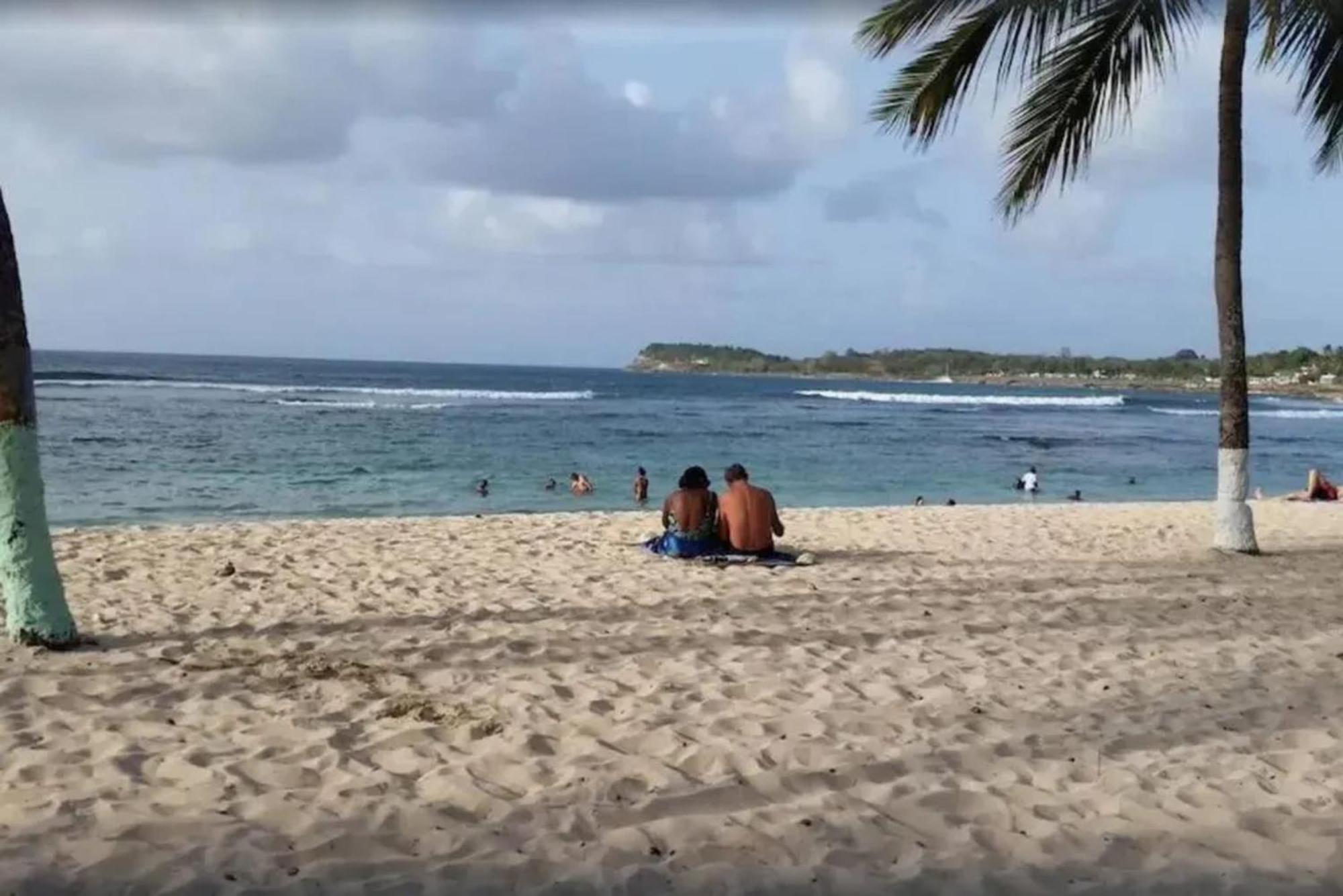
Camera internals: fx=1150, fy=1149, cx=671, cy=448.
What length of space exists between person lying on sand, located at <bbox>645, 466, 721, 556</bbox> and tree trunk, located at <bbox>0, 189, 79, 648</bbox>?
14.0 feet

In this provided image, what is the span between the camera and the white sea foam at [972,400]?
63.2 m

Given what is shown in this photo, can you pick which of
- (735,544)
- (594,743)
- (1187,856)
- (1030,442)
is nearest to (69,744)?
(594,743)

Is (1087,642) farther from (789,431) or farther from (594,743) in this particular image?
(789,431)

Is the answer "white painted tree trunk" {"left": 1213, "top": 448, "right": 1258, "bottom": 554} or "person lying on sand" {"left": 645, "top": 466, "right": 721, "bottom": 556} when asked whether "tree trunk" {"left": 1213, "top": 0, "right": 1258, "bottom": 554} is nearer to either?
"white painted tree trunk" {"left": 1213, "top": 448, "right": 1258, "bottom": 554}

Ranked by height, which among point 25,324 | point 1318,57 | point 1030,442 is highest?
point 1318,57

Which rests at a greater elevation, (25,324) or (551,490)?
(25,324)

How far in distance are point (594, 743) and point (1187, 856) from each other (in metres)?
1.90

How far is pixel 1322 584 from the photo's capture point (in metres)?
7.73

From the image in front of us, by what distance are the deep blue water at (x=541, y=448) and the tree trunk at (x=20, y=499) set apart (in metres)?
9.94

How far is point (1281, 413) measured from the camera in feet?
173

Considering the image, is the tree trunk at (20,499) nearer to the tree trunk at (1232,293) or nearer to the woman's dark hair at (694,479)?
the woman's dark hair at (694,479)

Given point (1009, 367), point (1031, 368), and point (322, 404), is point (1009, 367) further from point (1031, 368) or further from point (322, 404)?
point (322, 404)

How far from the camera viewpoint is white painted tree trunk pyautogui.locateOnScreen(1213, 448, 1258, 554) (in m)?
8.86

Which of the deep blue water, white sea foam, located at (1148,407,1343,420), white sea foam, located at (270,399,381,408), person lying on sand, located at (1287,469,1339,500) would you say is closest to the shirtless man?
the deep blue water
